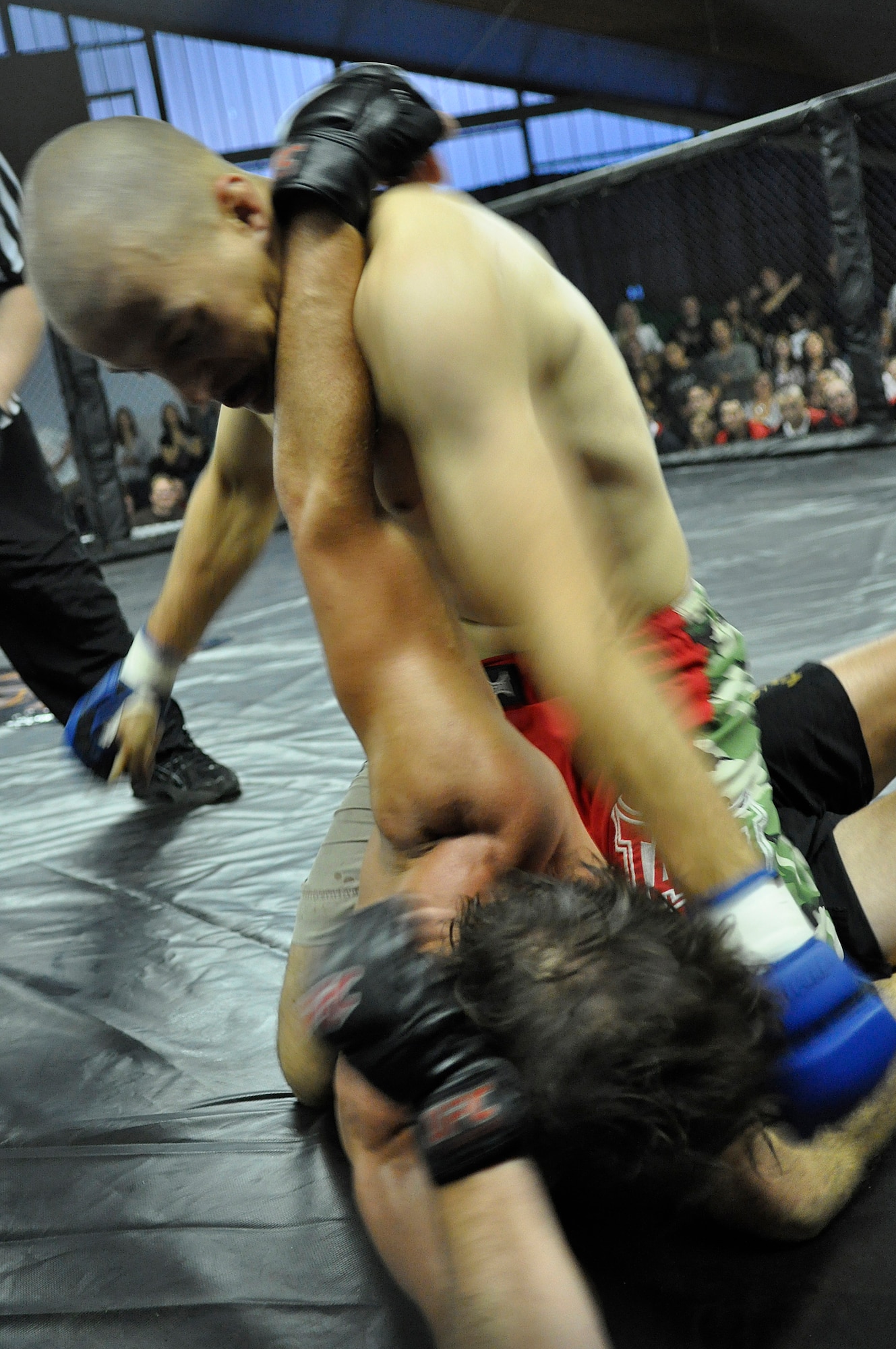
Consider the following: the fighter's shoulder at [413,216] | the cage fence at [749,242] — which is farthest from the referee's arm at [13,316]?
the cage fence at [749,242]

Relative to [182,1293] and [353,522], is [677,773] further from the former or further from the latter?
[182,1293]

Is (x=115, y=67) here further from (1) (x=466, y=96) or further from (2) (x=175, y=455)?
(2) (x=175, y=455)

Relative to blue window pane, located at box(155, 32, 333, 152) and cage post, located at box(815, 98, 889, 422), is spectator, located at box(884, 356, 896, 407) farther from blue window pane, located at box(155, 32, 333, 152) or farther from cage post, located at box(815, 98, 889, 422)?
blue window pane, located at box(155, 32, 333, 152)

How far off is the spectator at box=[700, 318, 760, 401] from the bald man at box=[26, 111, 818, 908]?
5920 millimetres

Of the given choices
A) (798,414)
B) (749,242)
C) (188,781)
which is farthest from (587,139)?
(188,781)

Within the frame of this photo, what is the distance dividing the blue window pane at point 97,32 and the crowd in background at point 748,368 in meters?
5.44

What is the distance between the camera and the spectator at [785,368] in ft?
21.0

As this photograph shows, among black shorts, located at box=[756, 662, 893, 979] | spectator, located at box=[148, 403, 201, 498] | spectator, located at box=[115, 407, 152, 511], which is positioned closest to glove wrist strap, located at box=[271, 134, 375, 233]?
black shorts, located at box=[756, 662, 893, 979]

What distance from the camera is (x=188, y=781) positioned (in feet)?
7.72

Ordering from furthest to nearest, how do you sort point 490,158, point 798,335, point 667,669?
point 490,158, point 798,335, point 667,669

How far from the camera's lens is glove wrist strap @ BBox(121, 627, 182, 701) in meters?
1.56

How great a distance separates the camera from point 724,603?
3123 mm

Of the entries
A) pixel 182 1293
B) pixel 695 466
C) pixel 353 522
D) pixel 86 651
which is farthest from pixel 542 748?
pixel 695 466

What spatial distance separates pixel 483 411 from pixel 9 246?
1767mm
